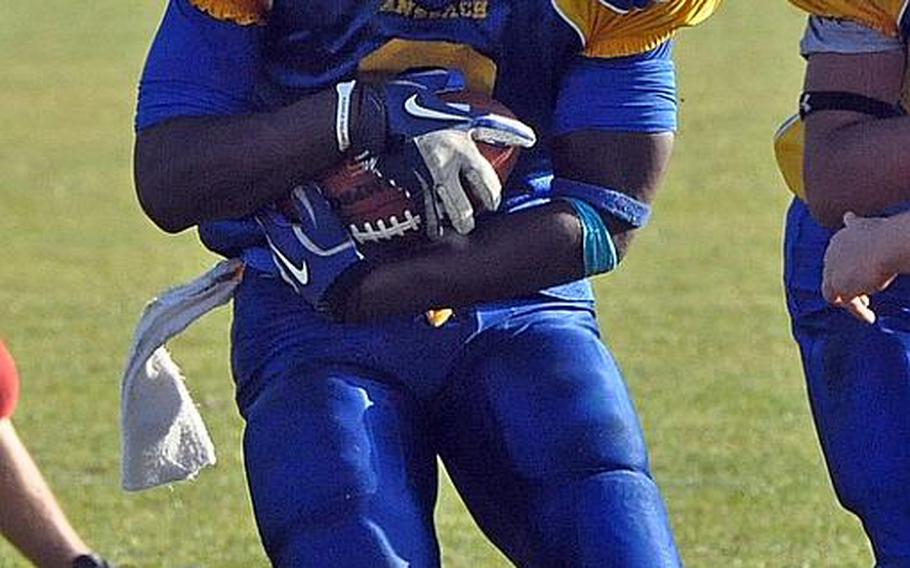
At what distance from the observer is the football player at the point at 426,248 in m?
3.63

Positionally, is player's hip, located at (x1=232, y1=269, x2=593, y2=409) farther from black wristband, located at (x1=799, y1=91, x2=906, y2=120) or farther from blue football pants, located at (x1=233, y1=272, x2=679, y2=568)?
black wristband, located at (x1=799, y1=91, x2=906, y2=120)

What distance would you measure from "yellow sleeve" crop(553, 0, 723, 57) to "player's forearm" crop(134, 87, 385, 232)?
0.39 metres

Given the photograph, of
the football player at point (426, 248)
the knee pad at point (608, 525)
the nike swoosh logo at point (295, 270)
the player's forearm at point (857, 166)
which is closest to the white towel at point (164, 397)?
the football player at point (426, 248)

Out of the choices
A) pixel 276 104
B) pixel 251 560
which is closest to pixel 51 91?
pixel 251 560

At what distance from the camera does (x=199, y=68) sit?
3.77 meters

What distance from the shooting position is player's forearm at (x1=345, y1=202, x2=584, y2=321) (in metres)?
3.71

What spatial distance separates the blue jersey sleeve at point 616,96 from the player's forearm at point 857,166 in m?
0.25

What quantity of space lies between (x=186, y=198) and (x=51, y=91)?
14.2 metres

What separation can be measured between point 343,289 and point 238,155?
0.25 m

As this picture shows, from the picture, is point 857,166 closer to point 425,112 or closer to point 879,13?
point 879,13

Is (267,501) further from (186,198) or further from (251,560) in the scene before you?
(251,560)

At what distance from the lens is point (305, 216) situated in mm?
3760

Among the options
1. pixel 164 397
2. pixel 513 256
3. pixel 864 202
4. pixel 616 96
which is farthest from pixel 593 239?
pixel 164 397

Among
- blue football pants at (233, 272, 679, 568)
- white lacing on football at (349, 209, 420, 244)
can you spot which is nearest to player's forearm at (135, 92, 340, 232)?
white lacing on football at (349, 209, 420, 244)
